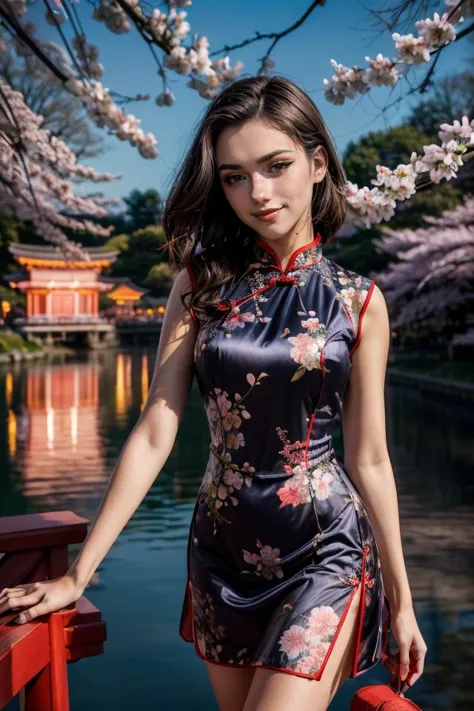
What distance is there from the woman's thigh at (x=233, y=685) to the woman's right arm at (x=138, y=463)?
0.29 metres

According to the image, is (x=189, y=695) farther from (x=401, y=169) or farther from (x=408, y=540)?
(x=408, y=540)

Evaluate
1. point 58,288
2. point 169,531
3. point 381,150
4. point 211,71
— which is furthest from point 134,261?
point 211,71

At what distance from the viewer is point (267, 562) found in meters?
Result: 1.61

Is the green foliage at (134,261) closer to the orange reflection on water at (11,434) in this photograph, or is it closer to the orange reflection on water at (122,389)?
the orange reflection on water at (122,389)

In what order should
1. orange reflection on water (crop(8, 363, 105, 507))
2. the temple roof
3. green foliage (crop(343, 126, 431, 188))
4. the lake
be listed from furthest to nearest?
1. the temple roof
2. green foliage (crop(343, 126, 431, 188))
3. orange reflection on water (crop(8, 363, 105, 507))
4. the lake

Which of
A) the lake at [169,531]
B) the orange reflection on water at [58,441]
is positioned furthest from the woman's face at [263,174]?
the orange reflection on water at [58,441]

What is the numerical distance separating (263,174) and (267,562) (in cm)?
68

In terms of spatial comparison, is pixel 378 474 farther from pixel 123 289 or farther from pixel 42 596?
pixel 123 289

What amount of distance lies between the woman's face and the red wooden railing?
68cm

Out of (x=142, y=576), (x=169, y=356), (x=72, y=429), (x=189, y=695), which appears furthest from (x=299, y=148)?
(x=72, y=429)

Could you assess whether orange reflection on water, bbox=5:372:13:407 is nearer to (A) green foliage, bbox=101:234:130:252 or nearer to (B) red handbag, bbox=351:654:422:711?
(B) red handbag, bbox=351:654:422:711

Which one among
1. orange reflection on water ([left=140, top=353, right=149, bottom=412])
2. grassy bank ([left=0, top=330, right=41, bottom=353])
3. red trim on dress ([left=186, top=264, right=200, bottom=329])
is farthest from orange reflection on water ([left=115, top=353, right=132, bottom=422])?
red trim on dress ([left=186, top=264, right=200, bottom=329])

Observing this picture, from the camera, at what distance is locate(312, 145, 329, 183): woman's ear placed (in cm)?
177

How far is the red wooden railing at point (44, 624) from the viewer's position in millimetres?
1596
